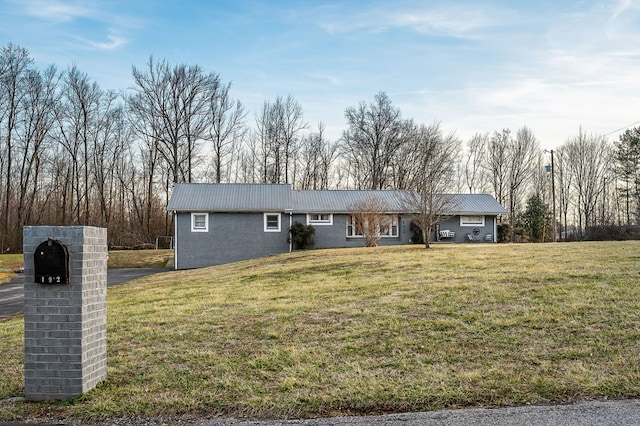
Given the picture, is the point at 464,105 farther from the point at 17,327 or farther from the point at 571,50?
the point at 17,327

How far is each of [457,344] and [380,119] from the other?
1546 inches

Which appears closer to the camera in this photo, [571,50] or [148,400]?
[148,400]

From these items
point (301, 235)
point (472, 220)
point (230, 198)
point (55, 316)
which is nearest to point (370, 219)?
point (301, 235)

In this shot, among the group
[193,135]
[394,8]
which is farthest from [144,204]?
[394,8]

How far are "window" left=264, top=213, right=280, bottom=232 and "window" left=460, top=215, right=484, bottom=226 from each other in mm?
10691

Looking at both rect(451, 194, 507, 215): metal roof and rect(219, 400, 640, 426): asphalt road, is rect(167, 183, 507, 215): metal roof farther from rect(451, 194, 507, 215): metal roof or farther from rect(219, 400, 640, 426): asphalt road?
rect(219, 400, 640, 426): asphalt road

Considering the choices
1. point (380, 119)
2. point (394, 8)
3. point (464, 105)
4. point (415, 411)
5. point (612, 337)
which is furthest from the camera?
point (380, 119)

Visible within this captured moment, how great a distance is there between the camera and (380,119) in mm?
43531

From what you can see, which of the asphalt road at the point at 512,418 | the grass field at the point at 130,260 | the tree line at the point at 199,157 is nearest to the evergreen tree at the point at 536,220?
the tree line at the point at 199,157

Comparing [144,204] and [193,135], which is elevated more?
[193,135]

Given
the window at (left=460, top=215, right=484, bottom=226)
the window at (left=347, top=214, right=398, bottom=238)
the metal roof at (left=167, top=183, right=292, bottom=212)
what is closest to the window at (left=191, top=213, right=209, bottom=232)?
the metal roof at (left=167, top=183, right=292, bottom=212)

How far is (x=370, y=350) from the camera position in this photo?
5.57 metres

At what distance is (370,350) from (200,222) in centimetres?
2147

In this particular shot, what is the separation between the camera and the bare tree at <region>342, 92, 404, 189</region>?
42.2 m
